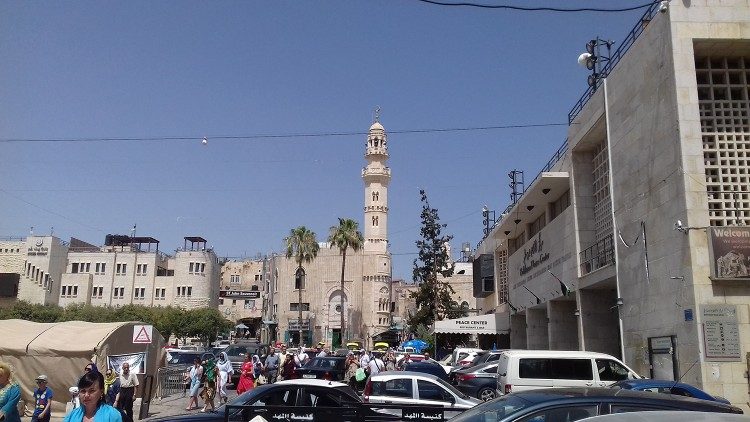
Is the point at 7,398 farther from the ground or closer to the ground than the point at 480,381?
farther from the ground

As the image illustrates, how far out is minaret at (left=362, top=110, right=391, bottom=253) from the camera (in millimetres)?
86688

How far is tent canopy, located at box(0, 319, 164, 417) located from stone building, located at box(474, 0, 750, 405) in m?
15.4

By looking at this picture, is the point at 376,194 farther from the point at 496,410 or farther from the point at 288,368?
the point at 496,410

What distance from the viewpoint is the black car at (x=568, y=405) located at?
530 centimetres

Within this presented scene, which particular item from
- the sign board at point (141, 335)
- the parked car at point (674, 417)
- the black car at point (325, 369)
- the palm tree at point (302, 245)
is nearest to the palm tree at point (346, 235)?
the palm tree at point (302, 245)

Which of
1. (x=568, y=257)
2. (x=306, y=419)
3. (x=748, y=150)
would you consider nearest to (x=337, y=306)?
(x=568, y=257)

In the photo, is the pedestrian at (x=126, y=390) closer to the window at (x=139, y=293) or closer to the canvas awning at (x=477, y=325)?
the canvas awning at (x=477, y=325)

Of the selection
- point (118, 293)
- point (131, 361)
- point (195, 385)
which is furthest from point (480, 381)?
point (118, 293)

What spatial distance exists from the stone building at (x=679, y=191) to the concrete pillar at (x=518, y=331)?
16966 mm

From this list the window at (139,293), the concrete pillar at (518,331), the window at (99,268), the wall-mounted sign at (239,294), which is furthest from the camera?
the wall-mounted sign at (239,294)

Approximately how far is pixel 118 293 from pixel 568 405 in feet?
277

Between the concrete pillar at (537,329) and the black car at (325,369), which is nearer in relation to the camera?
the black car at (325,369)

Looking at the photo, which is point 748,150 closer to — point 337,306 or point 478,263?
point 478,263

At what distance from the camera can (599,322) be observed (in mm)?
25766
